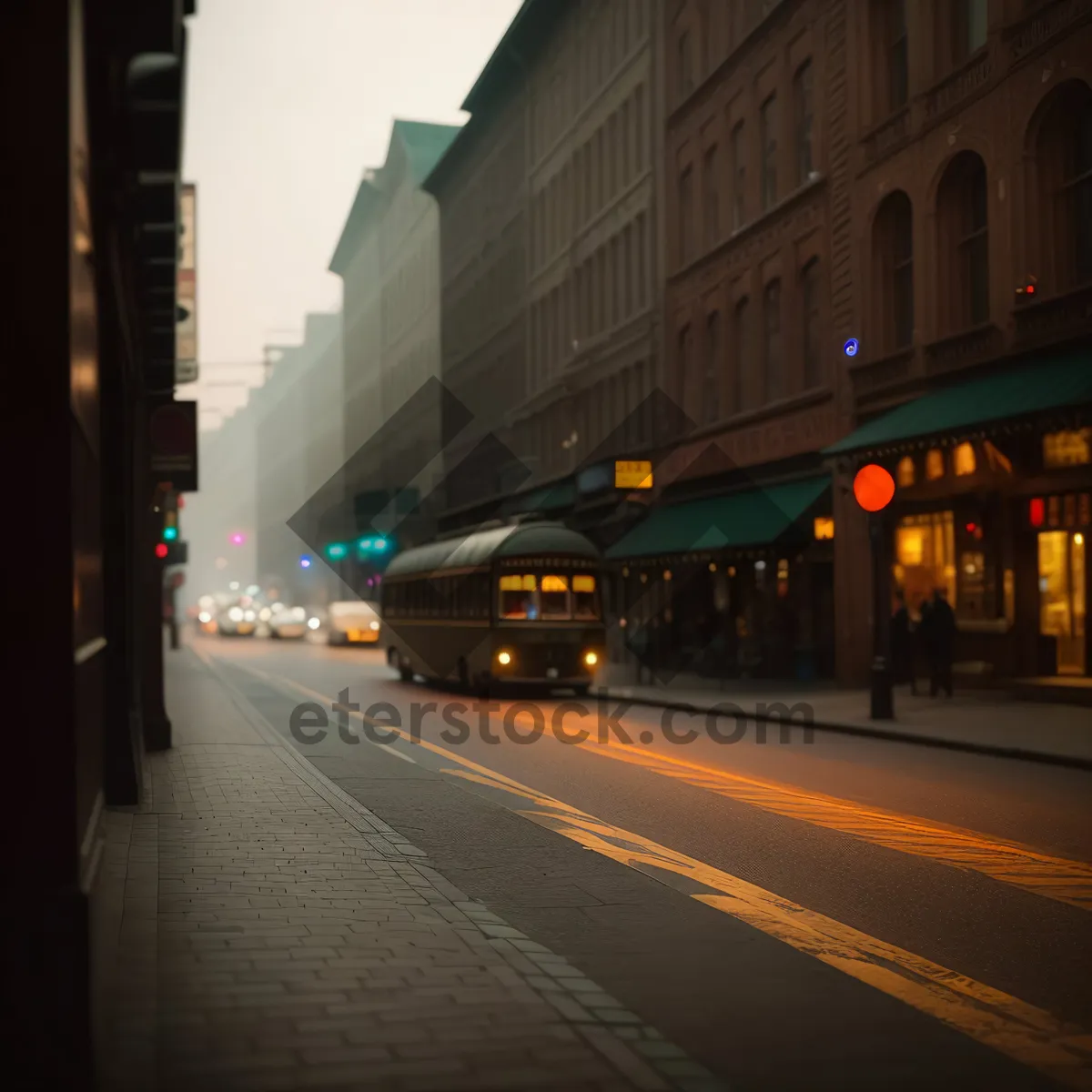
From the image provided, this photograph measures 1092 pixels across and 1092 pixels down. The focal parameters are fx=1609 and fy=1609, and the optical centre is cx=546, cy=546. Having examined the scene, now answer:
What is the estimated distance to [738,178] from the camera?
37500 mm

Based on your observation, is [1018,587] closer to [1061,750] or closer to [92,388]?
[1061,750]

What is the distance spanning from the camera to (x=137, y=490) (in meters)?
16.6

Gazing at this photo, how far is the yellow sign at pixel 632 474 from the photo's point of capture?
1582 inches

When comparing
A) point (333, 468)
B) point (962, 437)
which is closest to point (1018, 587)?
point (962, 437)

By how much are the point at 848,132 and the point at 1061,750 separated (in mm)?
16976

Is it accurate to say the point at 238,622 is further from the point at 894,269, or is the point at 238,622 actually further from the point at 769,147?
the point at 894,269

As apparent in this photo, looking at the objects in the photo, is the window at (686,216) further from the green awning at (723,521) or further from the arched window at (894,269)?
the arched window at (894,269)

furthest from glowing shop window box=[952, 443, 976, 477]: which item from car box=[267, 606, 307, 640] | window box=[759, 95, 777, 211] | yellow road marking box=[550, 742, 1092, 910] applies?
car box=[267, 606, 307, 640]

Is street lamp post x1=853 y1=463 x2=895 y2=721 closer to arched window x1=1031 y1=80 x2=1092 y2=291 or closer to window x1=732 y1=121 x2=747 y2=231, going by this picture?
arched window x1=1031 y1=80 x2=1092 y2=291

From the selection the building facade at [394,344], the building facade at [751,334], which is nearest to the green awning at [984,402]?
the building facade at [751,334]

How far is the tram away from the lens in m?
29.9

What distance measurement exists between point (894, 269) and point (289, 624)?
5861 centimetres

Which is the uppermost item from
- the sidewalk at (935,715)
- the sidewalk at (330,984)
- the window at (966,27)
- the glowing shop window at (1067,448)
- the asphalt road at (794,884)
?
the window at (966,27)

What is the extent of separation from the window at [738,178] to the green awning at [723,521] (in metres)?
6.54
